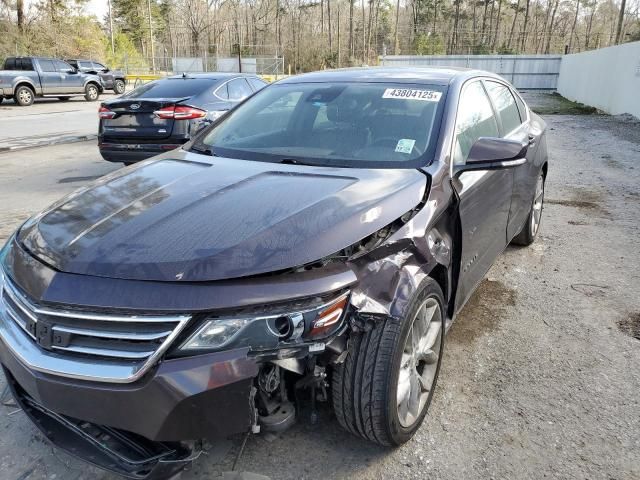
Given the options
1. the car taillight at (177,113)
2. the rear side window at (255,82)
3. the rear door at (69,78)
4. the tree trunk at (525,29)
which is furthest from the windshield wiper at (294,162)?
the tree trunk at (525,29)

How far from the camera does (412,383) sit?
97.0 inches

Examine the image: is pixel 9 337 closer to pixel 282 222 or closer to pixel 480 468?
pixel 282 222

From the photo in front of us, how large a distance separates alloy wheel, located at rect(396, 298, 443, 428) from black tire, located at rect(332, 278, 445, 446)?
108mm

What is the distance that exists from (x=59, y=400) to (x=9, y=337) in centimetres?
38

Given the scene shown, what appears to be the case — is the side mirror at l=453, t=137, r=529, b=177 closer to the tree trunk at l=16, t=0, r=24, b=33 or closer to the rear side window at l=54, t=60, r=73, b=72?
the rear side window at l=54, t=60, r=73, b=72

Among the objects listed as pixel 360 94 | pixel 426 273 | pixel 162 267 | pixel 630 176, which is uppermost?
pixel 360 94

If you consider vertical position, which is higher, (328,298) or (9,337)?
(328,298)

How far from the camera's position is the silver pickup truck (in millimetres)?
20609

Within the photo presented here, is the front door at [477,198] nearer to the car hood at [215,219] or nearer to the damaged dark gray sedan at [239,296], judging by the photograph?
the damaged dark gray sedan at [239,296]

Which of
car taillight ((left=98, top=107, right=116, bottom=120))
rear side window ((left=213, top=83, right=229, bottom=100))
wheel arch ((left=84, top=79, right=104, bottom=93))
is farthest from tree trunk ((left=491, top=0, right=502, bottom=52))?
car taillight ((left=98, top=107, right=116, bottom=120))

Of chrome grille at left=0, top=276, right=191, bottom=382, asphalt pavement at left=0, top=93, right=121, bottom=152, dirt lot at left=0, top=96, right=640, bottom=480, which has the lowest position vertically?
asphalt pavement at left=0, top=93, right=121, bottom=152

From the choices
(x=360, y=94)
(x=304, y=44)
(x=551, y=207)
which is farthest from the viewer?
(x=304, y=44)

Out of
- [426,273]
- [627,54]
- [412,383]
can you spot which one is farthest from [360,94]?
[627,54]

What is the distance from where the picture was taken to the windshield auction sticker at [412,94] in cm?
318
